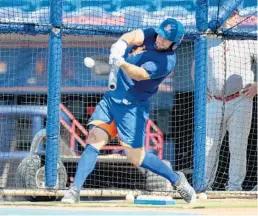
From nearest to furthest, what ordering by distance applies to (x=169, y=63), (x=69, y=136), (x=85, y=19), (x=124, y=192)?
1. (x=169, y=63)
2. (x=124, y=192)
3. (x=85, y=19)
4. (x=69, y=136)

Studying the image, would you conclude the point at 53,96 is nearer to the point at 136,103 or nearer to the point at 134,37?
the point at 136,103

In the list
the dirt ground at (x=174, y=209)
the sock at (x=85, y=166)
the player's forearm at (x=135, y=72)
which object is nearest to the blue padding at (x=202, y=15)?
the player's forearm at (x=135, y=72)

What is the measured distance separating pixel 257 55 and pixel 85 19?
6.86 ft

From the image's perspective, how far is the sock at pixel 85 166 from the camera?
293 inches

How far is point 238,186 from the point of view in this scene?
Answer: 939 centimetres

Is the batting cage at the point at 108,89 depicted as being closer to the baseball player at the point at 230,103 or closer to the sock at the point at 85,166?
the baseball player at the point at 230,103

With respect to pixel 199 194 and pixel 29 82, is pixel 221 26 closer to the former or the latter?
pixel 199 194

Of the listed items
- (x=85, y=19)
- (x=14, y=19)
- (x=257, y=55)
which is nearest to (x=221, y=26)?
(x=257, y=55)

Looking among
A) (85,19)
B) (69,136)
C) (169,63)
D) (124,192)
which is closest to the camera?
(169,63)

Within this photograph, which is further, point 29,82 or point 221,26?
point 29,82

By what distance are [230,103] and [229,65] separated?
0.45 metres

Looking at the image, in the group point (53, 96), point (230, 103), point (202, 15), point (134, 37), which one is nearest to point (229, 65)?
point (230, 103)

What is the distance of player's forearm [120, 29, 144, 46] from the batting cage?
157 centimetres

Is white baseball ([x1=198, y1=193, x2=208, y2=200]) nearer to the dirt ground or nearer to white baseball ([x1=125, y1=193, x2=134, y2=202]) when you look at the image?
white baseball ([x1=125, y1=193, x2=134, y2=202])
